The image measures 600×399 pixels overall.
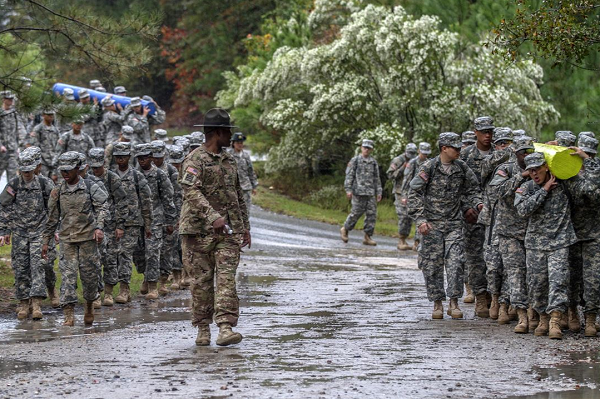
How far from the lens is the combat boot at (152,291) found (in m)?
15.9

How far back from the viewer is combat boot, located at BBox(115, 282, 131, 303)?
15344mm

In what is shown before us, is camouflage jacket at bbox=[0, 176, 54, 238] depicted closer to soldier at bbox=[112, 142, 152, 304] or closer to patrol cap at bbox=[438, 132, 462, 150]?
soldier at bbox=[112, 142, 152, 304]

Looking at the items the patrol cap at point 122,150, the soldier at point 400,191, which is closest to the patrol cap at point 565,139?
the patrol cap at point 122,150

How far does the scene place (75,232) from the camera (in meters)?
13.1

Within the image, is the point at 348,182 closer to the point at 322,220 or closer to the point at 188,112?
the point at 322,220

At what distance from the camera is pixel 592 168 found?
38.8 ft

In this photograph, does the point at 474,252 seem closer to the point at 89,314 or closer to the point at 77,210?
the point at 89,314

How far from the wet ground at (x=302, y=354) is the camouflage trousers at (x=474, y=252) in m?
0.49

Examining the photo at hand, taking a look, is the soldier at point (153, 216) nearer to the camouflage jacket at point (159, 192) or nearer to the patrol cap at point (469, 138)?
the camouflage jacket at point (159, 192)

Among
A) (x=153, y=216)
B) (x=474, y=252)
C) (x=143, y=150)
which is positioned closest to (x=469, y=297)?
(x=474, y=252)

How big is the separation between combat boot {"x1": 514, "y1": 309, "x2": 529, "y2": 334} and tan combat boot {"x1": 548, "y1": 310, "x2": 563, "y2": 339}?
0.46 m

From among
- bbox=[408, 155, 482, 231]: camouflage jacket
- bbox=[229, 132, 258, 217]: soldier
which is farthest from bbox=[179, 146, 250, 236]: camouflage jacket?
bbox=[229, 132, 258, 217]: soldier

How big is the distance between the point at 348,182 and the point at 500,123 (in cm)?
604

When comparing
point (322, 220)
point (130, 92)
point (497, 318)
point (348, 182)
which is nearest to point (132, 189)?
point (497, 318)
